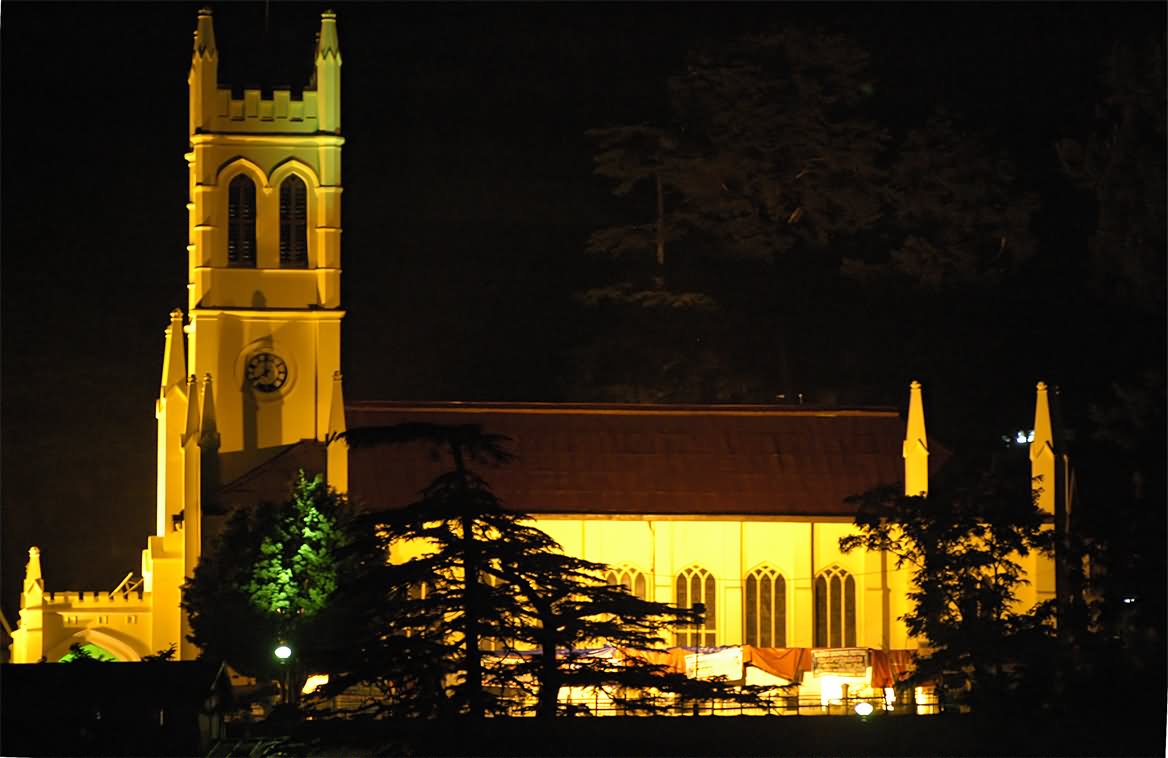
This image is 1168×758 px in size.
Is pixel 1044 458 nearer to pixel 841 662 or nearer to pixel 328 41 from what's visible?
pixel 841 662

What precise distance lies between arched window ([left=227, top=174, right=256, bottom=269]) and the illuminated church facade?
0.19 feet

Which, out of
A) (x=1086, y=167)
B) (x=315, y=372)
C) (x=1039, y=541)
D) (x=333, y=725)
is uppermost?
(x=1086, y=167)

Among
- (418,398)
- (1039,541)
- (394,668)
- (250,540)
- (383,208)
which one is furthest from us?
(383,208)

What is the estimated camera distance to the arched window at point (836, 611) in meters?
73.0

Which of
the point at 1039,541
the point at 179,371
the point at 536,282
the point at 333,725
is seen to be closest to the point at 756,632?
the point at 1039,541

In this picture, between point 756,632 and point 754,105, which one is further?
point 754,105

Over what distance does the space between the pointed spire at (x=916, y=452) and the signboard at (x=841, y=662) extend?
15.4ft

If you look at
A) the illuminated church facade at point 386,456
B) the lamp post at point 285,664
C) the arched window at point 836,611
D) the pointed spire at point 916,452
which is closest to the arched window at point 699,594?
the illuminated church facade at point 386,456

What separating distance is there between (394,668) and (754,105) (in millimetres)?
50529

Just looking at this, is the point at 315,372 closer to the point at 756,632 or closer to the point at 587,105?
the point at 756,632

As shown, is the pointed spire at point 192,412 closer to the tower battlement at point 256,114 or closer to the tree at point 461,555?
the tower battlement at point 256,114

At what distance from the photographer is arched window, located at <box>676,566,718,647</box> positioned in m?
73.1

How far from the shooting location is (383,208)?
93688mm

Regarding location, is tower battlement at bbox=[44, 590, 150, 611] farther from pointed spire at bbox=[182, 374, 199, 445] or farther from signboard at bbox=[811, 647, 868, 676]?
signboard at bbox=[811, 647, 868, 676]
